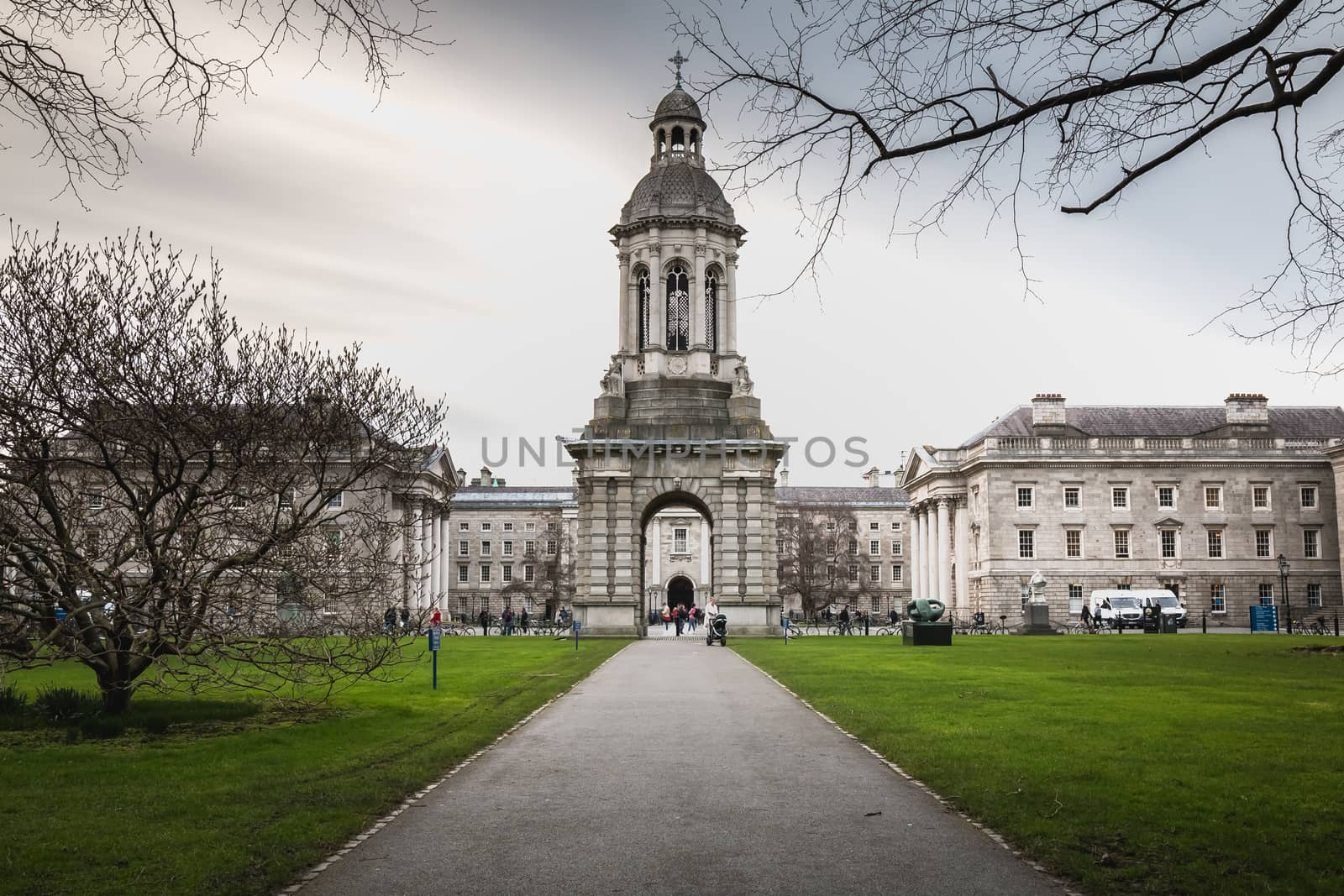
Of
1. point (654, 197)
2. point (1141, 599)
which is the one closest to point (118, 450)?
point (654, 197)

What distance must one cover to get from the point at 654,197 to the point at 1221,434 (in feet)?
143

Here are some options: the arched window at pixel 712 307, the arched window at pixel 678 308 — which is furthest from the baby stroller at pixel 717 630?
the arched window at pixel 712 307

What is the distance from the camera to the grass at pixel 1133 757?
8.06 m

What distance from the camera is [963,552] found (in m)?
76.1

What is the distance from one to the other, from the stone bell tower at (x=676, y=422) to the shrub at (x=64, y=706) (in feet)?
99.0

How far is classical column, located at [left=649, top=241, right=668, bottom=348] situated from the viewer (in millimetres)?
47531

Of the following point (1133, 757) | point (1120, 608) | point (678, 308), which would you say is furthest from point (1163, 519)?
point (1133, 757)

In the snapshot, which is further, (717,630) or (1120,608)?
(1120,608)

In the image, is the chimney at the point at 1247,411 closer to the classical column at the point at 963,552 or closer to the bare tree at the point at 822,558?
the classical column at the point at 963,552

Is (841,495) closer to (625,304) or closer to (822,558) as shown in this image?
(822,558)

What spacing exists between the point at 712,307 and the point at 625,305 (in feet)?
11.9

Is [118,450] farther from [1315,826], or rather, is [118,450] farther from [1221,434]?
[1221,434]

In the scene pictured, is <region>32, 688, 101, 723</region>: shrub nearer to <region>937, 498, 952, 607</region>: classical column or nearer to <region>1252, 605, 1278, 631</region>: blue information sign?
<region>1252, 605, 1278, 631</region>: blue information sign

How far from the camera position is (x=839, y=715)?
16578 millimetres
